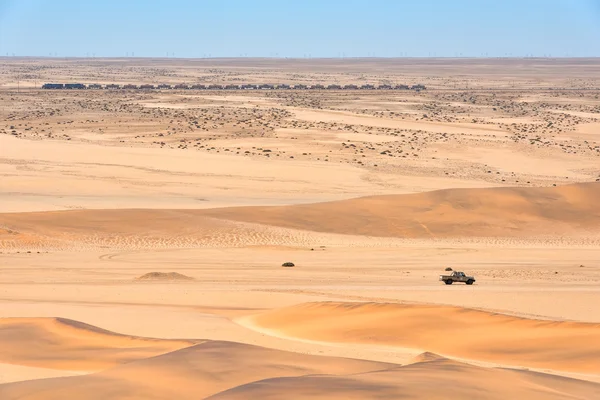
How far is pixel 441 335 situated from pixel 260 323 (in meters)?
3.27

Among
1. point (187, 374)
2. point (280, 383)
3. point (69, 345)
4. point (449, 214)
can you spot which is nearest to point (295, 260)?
point (449, 214)

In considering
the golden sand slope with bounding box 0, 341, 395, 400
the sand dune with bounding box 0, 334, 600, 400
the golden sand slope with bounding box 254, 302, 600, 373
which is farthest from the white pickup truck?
the sand dune with bounding box 0, 334, 600, 400

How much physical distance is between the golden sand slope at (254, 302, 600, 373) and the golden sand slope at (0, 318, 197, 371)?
317 centimetres

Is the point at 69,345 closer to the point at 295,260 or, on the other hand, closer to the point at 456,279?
the point at 456,279

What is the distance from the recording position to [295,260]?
27000mm

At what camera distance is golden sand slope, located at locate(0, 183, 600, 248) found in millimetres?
30766

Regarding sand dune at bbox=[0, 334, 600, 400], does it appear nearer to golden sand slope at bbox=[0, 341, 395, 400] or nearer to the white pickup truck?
golden sand slope at bbox=[0, 341, 395, 400]

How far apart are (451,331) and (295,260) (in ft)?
37.6

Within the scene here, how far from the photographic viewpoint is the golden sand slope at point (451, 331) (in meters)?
14.2

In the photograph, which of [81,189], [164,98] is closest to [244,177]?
[81,189]

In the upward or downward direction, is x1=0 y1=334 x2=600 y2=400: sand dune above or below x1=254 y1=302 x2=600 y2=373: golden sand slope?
above

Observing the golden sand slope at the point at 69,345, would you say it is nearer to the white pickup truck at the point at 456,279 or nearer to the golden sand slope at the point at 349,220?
the white pickup truck at the point at 456,279

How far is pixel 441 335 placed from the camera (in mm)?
15648

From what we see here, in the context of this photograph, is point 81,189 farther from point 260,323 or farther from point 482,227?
point 260,323
